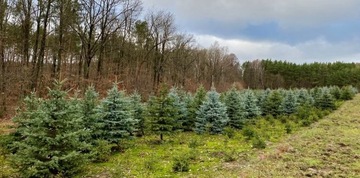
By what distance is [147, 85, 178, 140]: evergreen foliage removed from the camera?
14672 mm

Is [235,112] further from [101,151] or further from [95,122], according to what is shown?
[101,151]

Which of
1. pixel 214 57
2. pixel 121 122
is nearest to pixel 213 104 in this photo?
pixel 121 122

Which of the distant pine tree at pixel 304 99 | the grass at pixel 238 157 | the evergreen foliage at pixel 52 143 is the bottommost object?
the grass at pixel 238 157

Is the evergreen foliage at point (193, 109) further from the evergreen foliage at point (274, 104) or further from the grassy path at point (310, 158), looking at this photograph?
the evergreen foliage at point (274, 104)

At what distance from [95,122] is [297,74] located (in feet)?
275

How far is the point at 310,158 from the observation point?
1145cm

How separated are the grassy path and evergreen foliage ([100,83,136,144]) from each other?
508 cm

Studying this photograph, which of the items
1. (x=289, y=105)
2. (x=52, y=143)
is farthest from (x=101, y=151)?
(x=289, y=105)

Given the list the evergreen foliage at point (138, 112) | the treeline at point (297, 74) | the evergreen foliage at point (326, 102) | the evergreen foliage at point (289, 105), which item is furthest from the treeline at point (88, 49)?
the treeline at point (297, 74)

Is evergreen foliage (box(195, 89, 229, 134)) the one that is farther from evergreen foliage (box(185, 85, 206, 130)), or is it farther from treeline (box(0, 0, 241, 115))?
treeline (box(0, 0, 241, 115))

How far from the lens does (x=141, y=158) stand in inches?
473

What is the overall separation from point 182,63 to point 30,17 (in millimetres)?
33885

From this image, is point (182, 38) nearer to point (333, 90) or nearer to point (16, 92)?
point (333, 90)

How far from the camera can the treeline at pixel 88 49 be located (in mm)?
23156
